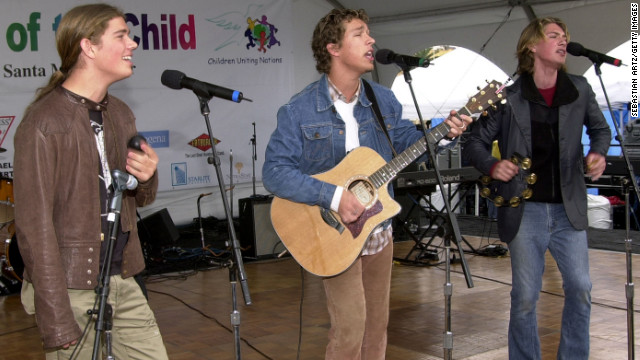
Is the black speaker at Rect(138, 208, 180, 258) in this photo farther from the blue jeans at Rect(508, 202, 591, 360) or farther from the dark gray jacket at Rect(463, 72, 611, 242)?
the blue jeans at Rect(508, 202, 591, 360)

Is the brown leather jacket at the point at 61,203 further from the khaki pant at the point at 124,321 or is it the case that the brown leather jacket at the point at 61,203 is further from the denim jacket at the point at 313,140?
the denim jacket at the point at 313,140

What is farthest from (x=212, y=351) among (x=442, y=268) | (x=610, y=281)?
(x=610, y=281)

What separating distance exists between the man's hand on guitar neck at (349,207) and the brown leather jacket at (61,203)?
2.85 feet

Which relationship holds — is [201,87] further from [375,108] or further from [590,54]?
[590,54]

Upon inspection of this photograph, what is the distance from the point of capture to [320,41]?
10.6 feet

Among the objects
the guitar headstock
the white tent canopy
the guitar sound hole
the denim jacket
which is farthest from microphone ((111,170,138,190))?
the white tent canopy

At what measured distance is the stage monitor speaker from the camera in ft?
27.4

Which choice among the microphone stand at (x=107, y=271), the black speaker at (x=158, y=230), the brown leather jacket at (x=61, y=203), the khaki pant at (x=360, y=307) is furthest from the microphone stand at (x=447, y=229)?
the black speaker at (x=158, y=230)

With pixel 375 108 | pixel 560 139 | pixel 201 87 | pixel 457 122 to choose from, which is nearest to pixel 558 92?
pixel 560 139

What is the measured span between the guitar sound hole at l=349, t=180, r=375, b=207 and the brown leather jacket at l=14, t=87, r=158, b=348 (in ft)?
3.27

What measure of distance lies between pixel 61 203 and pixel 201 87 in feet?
2.18

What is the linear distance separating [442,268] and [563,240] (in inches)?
168

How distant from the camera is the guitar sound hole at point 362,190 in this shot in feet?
10.4

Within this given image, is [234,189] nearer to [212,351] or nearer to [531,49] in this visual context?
[212,351]
